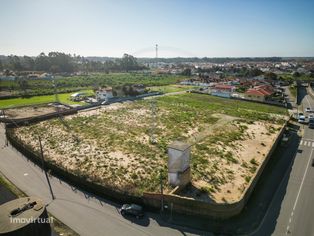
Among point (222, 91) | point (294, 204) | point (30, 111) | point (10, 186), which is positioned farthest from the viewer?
point (222, 91)

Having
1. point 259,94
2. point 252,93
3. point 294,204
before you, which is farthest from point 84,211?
point 252,93

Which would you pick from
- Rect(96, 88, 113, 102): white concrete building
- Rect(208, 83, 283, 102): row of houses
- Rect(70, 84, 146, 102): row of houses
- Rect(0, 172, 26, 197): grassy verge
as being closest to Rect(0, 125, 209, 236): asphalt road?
Rect(0, 172, 26, 197): grassy verge

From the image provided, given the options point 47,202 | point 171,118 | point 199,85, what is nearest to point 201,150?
point 171,118

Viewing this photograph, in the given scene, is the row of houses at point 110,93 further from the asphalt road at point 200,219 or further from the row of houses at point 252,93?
the asphalt road at point 200,219

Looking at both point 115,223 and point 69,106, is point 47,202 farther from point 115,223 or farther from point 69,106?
point 69,106

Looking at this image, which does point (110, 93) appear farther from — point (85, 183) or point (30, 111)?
point (85, 183)
